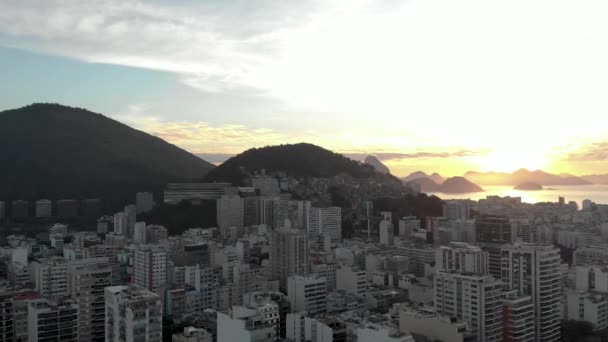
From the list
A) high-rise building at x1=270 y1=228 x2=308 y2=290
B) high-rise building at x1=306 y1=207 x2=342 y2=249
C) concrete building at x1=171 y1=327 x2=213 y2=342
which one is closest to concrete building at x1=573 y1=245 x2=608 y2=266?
high-rise building at x1=270 y1=228 x2=308 y2=290

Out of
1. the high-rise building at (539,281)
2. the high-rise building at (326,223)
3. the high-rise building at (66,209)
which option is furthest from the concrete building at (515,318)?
the high-rise building at (66,209)

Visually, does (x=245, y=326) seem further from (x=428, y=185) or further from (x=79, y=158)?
(x=428, y=185)

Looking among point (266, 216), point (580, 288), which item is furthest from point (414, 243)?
point (266, 216)

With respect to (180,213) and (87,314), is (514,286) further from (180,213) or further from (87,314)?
(180,213)

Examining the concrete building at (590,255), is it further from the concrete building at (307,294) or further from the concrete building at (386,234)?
the concrete building at (307,294)

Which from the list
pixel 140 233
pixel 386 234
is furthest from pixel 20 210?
pixel 386 234
